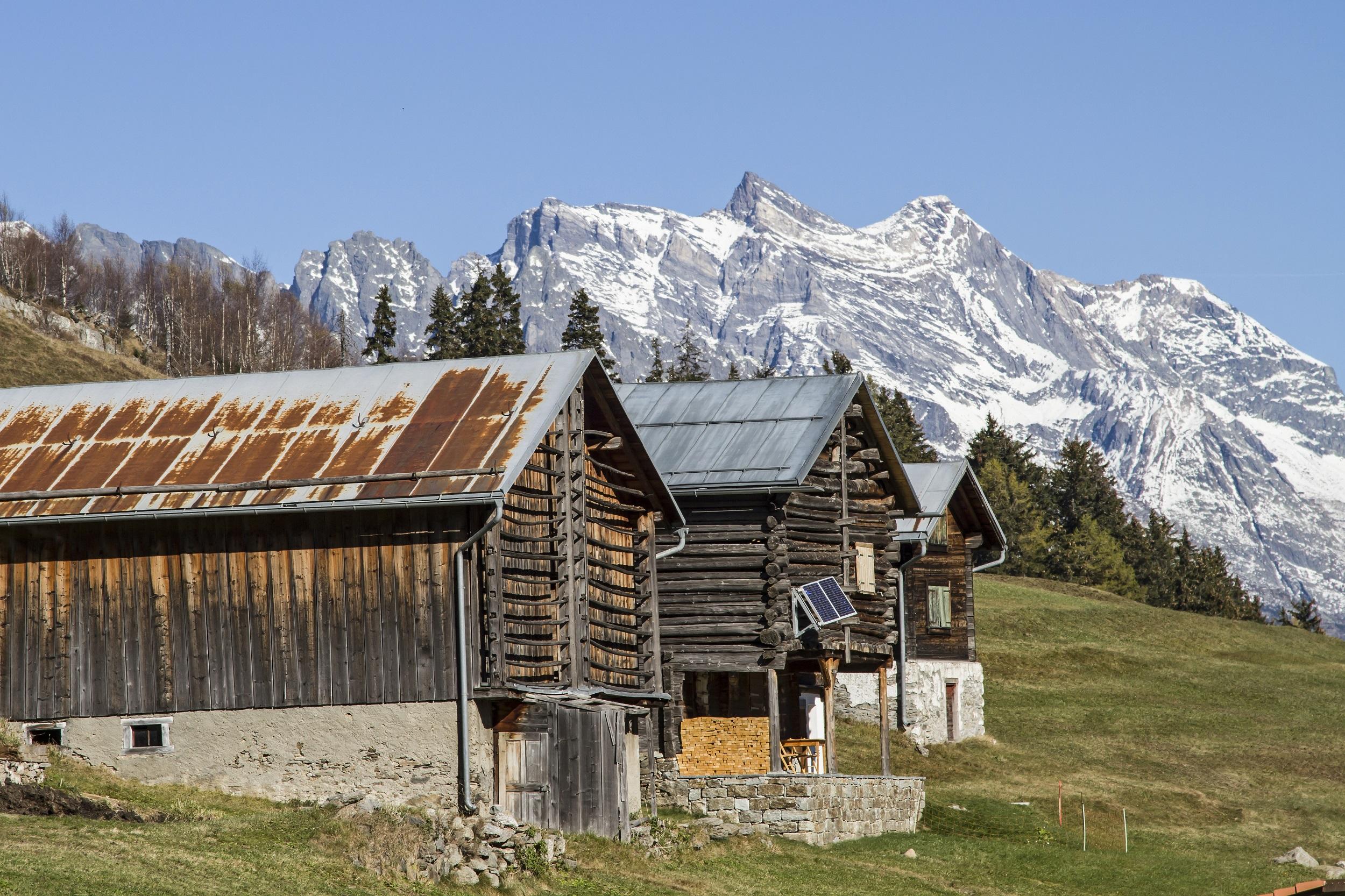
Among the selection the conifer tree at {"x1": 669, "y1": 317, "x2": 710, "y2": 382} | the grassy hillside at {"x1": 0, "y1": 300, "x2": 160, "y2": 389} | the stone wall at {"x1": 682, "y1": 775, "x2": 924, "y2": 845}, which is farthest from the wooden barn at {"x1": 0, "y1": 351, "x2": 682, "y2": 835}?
the conifer tree at {"x1": 669, "y1": 317, "x2": 710, "y2": 382}

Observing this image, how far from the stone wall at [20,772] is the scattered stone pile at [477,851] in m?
5.62

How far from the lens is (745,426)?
4016cm

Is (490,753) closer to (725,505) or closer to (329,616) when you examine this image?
(329,616)

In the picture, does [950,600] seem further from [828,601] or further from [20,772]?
[20,772]

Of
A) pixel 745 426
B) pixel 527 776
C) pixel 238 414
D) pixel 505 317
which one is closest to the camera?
pixel 527 776

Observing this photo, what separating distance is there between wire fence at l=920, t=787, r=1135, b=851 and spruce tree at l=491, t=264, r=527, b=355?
2947 inches

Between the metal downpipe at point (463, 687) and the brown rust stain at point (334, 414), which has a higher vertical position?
the brown rust stain at point (334, 414)

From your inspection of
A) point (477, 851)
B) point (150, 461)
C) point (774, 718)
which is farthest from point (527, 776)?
point (774, 718)

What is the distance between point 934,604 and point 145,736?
32481mm

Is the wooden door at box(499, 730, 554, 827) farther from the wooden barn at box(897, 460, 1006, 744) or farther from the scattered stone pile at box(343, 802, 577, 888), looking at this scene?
the wooden barn at box(897, 460, 1006, 744)

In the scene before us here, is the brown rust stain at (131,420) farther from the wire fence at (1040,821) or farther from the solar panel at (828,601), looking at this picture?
the wire fence at (1040,821)

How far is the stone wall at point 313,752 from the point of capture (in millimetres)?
27906

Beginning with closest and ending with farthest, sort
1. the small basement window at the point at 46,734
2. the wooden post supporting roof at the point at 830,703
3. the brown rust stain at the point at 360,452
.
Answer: the brown rust stain at the point at 360,452, the small basement window at the point at 46,734, the wooden post supporting roof at the point at 830,703

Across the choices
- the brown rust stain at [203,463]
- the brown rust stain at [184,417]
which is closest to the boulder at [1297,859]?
the brown rust stain at [203,463]
